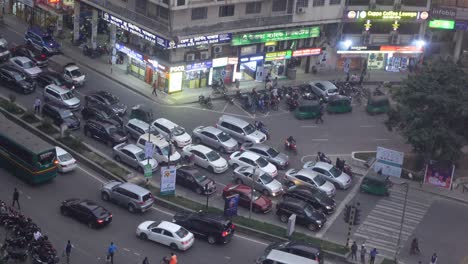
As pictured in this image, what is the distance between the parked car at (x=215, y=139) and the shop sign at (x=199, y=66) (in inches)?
460

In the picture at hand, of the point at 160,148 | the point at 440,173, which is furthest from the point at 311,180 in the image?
the point at 160,148

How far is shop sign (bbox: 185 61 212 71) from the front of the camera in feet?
273

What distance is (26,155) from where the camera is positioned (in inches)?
2371

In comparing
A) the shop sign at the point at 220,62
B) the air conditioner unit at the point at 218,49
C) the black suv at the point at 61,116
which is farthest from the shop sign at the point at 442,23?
the black suv at the point at 61,116

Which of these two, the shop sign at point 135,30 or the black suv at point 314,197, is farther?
the shop sign at point 135,30

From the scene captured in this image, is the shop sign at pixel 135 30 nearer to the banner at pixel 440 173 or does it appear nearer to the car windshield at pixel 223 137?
the car windshield at pixel 223 137

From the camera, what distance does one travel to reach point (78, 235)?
56.0 metres

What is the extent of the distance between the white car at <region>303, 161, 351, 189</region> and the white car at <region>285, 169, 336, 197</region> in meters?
0.97

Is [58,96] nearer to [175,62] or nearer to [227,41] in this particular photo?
[175,62]

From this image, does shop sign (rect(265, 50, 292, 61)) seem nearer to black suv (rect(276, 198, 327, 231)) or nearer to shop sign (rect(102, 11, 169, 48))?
shop sign (rect(102, 11, 169, 48))

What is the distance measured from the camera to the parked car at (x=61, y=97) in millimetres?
75875

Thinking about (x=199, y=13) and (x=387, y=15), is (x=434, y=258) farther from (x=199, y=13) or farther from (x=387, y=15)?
(x=387, y=15)

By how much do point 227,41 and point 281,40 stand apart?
7548mm

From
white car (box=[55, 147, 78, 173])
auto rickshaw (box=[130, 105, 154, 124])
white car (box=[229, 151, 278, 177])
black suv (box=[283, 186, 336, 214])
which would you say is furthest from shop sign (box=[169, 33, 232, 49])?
black suv (box=[283, 186, 336, 214])
